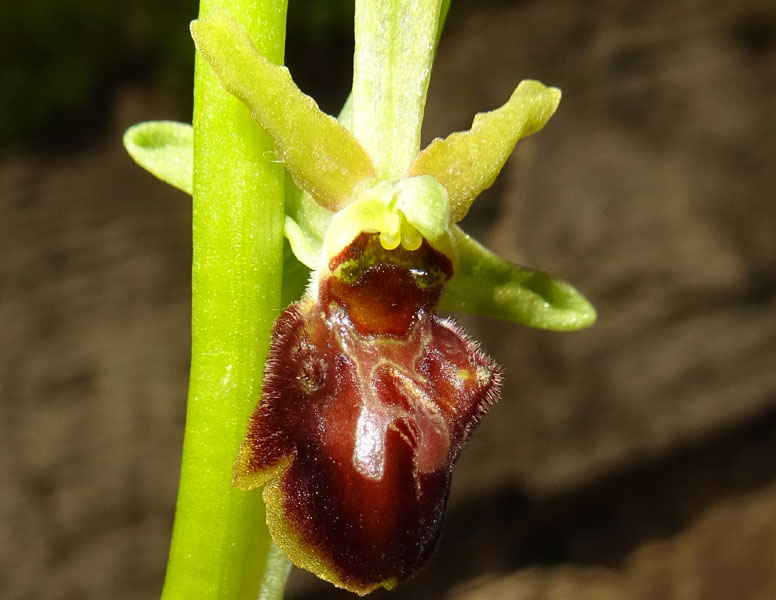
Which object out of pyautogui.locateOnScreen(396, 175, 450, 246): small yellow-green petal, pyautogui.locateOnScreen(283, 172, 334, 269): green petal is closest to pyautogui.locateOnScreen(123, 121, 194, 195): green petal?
pyautogui.locateOnScreen(283, 172, 334, 269): green petal

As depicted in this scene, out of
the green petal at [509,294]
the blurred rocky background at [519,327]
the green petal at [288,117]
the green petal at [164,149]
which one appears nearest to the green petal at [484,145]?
the green petal at [288,117]

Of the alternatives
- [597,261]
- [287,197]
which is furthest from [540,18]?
[287,197]

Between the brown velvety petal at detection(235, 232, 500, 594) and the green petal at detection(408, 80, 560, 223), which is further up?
the green petal at detection(408, 80, 560, 223)

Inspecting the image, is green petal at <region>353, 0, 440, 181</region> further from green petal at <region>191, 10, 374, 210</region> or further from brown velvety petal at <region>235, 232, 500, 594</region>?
brown velvety petal at <region>235, 232, 500, 594</region>

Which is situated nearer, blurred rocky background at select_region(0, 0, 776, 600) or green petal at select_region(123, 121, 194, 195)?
green petal at select_region(123, 121, 194, 195)

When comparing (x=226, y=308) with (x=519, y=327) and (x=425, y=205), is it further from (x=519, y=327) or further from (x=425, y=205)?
(x=519, y=327)

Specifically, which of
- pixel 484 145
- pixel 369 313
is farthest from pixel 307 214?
pixel 484 145

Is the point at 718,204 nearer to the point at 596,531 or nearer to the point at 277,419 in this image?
the point at 596,531

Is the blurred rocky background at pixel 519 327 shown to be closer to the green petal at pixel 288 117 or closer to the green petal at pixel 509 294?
the green petal at pixel 509 294
